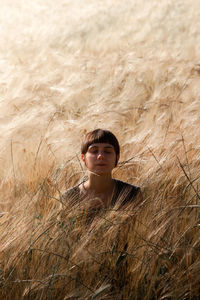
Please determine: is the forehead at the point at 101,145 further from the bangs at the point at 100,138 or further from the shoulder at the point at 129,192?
the shoulder at the point at 129,192

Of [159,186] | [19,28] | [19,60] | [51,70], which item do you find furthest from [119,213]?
[19,28]

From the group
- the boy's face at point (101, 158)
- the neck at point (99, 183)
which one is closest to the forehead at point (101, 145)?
the boy's face at point (101, 158)

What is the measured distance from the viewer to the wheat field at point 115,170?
124 centimetres

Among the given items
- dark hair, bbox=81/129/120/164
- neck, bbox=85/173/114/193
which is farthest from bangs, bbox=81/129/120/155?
neck, bbox=85/173/114/193

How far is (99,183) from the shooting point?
1707 mm

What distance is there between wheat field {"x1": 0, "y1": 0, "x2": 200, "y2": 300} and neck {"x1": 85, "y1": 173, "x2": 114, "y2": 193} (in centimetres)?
7

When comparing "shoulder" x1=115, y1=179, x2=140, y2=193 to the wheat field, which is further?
"shoulder" x1=115, y1=179, x2=140, y2=193

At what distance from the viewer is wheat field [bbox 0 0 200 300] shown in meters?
1.24

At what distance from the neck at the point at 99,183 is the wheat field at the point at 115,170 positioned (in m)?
0.07

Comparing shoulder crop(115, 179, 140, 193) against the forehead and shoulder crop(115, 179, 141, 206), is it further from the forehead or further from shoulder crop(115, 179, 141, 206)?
the forehead

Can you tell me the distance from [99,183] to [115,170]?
0.76ft

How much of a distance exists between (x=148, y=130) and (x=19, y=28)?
13.5 feet

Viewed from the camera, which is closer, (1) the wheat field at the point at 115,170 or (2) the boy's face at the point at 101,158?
(1) the wheat field at the point at 115,170

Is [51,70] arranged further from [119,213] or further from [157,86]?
[119,213]
